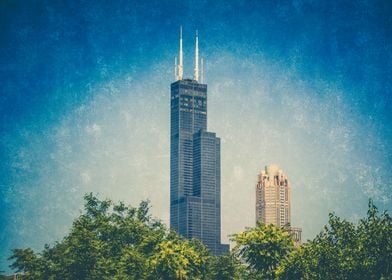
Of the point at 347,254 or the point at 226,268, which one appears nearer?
the point at 347,254

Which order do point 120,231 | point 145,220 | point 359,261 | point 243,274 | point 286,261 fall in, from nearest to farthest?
point 359,261 < point 286,261 < point 243,274 < point 120,231 < point 145,220

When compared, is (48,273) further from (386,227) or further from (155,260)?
(386,227)

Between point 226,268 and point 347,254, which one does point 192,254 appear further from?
point 347,254

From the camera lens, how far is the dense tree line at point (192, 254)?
7581 cm

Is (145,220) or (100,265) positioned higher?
(145,220)

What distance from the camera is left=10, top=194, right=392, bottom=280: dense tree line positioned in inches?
2985

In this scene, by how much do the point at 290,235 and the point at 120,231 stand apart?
70.4 ft

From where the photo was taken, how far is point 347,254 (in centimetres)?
7650

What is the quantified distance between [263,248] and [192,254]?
25.9 ft

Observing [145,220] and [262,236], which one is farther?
[145,220]

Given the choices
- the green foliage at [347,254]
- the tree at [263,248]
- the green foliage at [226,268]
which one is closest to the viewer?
the green foliage at [347,254]

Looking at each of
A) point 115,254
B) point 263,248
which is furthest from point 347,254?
point 115,254

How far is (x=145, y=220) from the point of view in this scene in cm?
10869

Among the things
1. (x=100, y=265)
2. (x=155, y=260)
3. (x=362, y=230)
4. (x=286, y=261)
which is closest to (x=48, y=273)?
(x=100, y=265)
